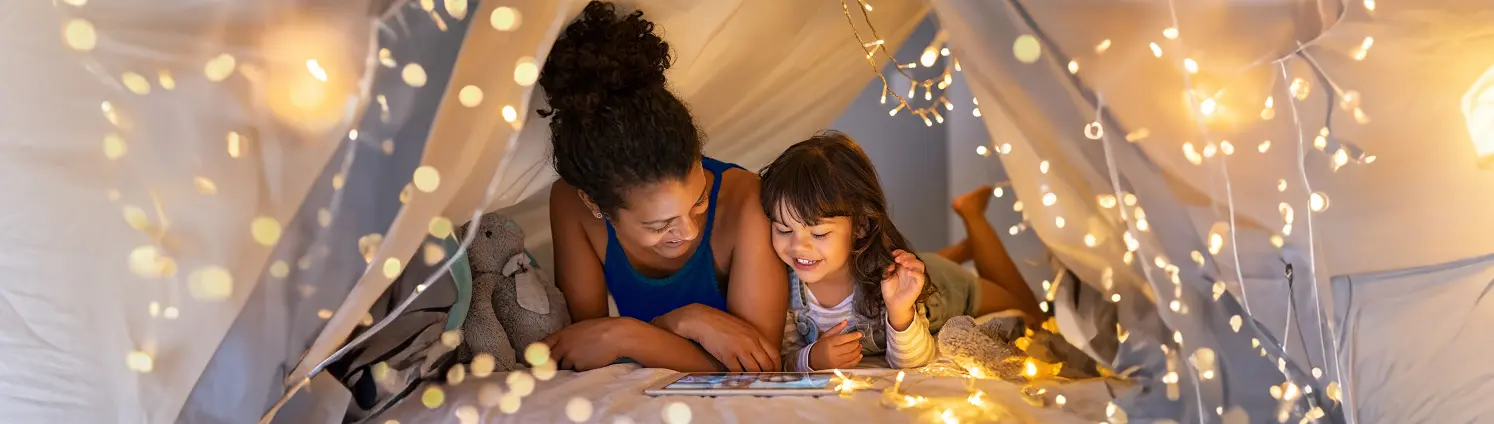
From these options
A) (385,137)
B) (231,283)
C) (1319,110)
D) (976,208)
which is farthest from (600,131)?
(976,208)

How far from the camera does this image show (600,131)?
4.60ft

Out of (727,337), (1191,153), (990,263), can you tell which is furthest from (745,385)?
(990,263)

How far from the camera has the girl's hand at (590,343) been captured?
1.55m

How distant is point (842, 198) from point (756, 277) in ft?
0.65

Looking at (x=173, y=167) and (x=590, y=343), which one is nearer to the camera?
(x=173, y=167)

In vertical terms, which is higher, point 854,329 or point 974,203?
point 974,203

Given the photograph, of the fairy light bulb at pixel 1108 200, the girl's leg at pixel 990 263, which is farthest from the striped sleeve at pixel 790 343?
the fairy light bulb at pixel 1108 200

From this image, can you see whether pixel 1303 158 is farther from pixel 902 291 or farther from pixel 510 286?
pixel 510 286

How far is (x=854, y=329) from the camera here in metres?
1.73

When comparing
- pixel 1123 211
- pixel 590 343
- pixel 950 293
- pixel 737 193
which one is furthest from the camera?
pixel 950 293

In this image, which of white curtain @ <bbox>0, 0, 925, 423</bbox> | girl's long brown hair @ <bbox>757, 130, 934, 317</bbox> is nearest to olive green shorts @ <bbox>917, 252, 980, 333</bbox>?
girl's long brown hair @ <bbox>757, 130, 934, 317</bbox>

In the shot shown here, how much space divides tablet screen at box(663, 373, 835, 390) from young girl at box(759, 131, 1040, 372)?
0.49ft

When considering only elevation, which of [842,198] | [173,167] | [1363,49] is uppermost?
[1363,49]

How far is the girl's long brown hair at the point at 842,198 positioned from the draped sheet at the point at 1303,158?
472 millimetres
